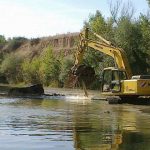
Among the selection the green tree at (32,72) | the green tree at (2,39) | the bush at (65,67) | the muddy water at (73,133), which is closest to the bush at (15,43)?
the green tree at (2,39)

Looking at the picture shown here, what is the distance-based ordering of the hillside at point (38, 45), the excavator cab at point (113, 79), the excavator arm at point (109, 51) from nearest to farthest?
the excavator cab at point (113, 79), the excavator arm at point (109, 51), the hillside at point (38, 45)

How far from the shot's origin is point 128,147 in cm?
1220

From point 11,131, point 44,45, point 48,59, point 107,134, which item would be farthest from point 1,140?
point 44,45

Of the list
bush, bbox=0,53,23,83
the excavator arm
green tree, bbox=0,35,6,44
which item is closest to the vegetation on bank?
bush, bbox=0,53,23,83

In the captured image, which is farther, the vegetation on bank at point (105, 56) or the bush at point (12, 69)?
the bush at point (12, 69)

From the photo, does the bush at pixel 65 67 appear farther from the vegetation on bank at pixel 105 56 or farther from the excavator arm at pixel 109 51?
the excavator arm at pixel 109 51

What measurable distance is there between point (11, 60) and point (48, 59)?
21.1 m

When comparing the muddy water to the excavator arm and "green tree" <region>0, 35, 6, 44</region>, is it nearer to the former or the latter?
the excavator arm

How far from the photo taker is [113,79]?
32812 millimetres

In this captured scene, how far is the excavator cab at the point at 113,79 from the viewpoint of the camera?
105ft

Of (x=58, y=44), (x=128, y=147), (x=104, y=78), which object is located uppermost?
(x=58, y=44)

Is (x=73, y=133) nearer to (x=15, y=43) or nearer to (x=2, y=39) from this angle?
(x=15, y=43)

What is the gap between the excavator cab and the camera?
32.2 metres

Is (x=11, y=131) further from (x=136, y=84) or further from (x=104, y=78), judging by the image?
(x=104, y=78)
